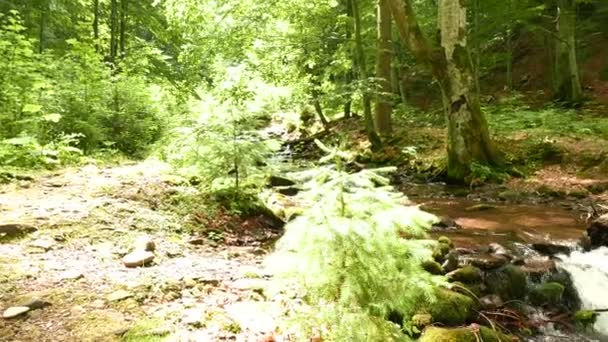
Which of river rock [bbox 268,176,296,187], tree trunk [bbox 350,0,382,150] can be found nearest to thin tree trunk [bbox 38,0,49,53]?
tree trunk [bbox 350,0,382,150]

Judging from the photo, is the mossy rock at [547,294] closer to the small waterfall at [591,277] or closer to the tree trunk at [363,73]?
the small waterfall at [591,277]

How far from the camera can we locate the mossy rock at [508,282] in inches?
209

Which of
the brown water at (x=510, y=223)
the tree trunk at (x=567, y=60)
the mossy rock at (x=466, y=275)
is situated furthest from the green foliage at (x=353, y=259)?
the tree trunk at (x=567, y=60)

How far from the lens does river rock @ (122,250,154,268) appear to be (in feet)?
15.6

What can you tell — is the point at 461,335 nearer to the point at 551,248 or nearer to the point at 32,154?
the point at 551,248

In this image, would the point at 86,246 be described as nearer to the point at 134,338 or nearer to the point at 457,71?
the point at 134,338

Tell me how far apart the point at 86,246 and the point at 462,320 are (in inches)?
142

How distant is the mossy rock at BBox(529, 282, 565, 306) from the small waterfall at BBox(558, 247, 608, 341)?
35cm

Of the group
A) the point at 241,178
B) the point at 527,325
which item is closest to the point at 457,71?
the point at 241,178

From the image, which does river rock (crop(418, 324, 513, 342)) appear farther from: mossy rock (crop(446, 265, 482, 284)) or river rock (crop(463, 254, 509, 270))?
river rock (crop(463, 254, 509, 270))

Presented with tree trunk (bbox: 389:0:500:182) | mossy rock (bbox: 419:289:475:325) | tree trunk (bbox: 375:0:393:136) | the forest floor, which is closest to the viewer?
the forest floor

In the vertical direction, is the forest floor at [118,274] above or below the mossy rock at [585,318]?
above

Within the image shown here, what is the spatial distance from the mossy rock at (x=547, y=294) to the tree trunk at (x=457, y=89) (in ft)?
17.5

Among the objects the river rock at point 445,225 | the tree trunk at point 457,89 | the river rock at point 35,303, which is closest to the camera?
the river rock at point 35,303
